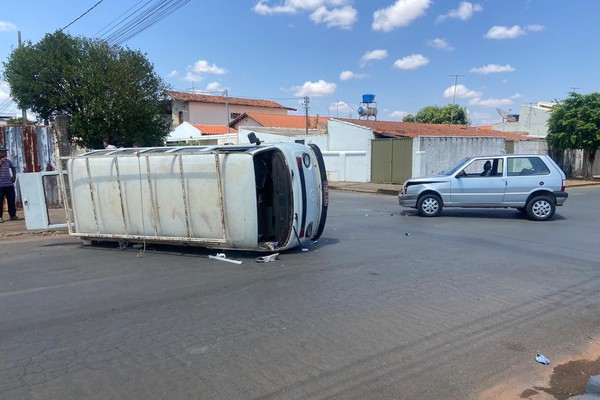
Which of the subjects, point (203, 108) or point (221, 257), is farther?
point (203, 108)

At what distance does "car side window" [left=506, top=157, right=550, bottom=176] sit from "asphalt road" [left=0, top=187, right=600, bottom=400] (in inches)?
141

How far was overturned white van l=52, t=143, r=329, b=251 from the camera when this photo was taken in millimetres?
7219

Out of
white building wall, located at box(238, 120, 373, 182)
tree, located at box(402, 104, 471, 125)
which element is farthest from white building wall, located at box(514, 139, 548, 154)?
tree, located at box(402, 104, 471, 125)

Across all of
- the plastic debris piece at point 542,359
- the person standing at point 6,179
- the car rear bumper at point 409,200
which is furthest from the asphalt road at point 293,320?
the car rear bumper at point 409,200

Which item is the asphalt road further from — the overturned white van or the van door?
the van door

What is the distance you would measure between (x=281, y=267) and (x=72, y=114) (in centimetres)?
1473

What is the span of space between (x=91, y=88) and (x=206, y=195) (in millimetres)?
12756

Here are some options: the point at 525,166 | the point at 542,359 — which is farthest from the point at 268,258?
the point at 525,166

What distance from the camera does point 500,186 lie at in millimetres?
11812

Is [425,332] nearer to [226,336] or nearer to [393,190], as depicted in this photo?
[226,336]

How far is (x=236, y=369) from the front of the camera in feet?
12.2

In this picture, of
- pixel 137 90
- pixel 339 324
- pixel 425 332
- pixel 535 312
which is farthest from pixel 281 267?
pixel 137 90

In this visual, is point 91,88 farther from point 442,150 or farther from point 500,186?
point 442,150

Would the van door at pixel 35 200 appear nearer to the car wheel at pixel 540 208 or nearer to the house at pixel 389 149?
the car wheel at pixel 540 208
